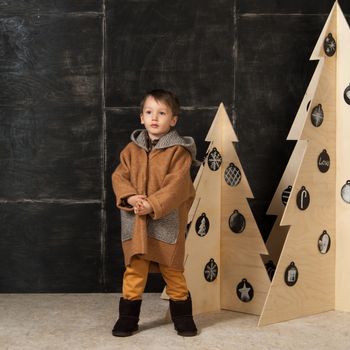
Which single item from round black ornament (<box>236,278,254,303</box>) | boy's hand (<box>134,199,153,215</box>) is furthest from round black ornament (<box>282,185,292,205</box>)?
boy's hand (<box>134,199,153,215</box>)

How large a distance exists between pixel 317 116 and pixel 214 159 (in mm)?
464

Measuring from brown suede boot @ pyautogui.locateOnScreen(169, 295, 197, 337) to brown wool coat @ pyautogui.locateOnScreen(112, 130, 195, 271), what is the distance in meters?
0.15

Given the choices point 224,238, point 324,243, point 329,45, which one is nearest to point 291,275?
point 324,243

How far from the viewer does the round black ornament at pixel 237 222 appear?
9.05ft

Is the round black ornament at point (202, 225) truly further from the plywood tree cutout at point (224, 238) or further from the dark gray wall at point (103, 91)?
the dark gray wall at point (103, 91)

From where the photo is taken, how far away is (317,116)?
267cm

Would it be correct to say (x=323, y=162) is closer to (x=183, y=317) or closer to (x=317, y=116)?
(x=317, y=116)

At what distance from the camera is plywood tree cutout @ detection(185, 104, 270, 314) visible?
2.73 metres

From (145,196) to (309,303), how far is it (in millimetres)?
870

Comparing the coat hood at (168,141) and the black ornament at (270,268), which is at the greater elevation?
the coat hood at (168,141)

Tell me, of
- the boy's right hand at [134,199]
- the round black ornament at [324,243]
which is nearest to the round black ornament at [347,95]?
the round black ornament at [324,243]

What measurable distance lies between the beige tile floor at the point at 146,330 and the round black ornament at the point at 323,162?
2.01ft

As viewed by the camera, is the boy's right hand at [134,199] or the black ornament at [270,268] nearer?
the boy's right hand at [134,199]

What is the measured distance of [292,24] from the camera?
303 centimetres
